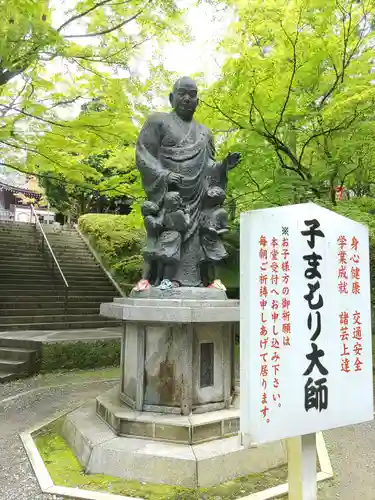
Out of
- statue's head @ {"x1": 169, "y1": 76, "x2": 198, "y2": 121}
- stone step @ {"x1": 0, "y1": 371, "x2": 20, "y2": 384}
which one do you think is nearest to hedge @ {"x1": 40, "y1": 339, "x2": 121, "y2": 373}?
stone step @ {"x1": 0, "y1": 371, "x2": 20, "y2": 384}

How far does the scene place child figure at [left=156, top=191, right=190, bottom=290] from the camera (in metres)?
4.32

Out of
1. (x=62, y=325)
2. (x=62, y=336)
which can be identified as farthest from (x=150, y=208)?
(x=62, y=325)

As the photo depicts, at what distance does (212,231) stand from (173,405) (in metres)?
1.95

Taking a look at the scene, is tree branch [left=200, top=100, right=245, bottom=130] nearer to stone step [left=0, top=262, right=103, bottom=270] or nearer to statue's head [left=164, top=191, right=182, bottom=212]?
statue's head [left=164, top=191, right=182, bottom=212]

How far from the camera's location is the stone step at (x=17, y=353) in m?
7.07

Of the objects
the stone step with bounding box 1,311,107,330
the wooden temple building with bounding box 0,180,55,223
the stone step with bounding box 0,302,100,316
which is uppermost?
the wooden temple building with bounding box 0,180,55,223

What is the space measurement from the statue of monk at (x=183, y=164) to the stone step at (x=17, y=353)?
4.13 metres

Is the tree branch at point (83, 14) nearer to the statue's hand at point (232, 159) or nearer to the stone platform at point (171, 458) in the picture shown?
the statue's hand at point (232, 159)

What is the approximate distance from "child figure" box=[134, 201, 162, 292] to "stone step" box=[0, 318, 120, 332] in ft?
20.0

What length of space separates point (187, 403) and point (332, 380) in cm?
183

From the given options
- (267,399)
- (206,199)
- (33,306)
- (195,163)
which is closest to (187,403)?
(267,399)

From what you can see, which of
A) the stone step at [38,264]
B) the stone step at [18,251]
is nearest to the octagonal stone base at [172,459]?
the stone step at [38,264]

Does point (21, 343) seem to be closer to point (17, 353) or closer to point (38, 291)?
point (17, 353)

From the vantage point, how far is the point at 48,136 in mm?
7840
